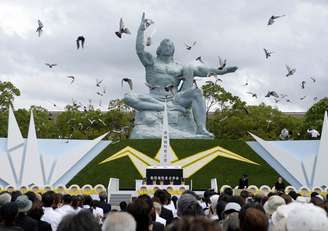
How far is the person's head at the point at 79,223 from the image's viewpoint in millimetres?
4152

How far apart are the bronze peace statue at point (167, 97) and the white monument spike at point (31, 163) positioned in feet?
29.0

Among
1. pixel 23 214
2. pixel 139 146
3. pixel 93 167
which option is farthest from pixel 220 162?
pixel 23 214

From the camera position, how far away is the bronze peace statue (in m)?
37.3

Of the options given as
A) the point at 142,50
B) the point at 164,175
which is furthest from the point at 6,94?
the point at 164,175

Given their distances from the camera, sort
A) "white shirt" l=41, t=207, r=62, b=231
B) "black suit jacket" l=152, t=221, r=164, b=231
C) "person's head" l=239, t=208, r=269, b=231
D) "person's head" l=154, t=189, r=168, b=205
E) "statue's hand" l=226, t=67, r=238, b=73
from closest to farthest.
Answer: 1. "person's head" l=239, t=208, r=269, b=231
2. "black suit jacket" l=152, t=221, r=164, b=231
3. "white shirt" l=41, t=207, r=62, b=231
4. "person's head" l=154, t=189, r=168, b=205
5. "statue's hand" l=226, t=67, r=238, b=73

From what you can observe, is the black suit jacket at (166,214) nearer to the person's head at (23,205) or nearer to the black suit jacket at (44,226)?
the black suit jacket at (44,226)

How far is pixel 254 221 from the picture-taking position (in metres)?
4.33

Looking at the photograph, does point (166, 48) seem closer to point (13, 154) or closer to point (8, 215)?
point (13, 154)

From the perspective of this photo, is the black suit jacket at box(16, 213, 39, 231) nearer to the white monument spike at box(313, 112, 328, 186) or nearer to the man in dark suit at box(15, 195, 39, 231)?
the man in dark suit at box(15, 195, 39, 231)

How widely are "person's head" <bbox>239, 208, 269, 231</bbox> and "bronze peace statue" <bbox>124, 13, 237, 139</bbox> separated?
32.2 metres

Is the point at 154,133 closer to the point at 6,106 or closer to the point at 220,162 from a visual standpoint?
the point at 220,162

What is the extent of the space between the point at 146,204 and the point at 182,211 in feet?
4.20

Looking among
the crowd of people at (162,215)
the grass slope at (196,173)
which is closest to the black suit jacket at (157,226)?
the crowd of people at (162,215)

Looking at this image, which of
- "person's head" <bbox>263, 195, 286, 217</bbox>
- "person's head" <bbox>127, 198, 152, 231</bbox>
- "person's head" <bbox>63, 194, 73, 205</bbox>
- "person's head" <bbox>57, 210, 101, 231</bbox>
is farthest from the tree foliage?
"person's head" <bbox>57, 210, 101, 231</bbox>
